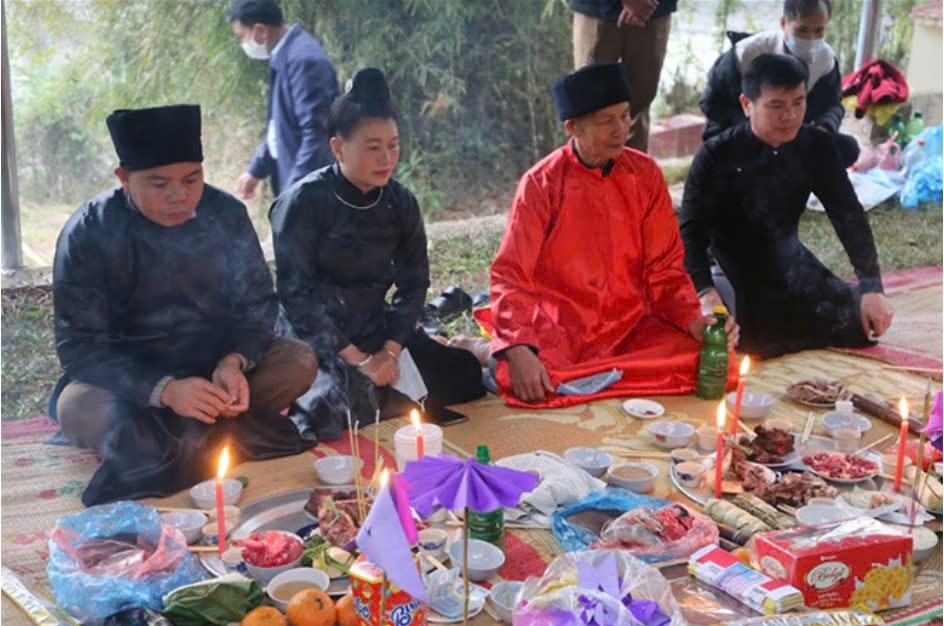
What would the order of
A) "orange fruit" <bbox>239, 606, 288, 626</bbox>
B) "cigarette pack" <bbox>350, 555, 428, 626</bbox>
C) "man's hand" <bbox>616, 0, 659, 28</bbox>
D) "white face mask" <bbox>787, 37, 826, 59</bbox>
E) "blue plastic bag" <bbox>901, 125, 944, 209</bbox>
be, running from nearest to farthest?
"cigarette pack" <bbox>350, 555, 428, 626</bbox>
"orange fruit" <bbox>239, 606, 288, 626</bbox>
"man's hand" <bbox>616, 0, 659, 28</bbox>
"white face mask" <bbox>787, 37, 826, 59</bbox>
"blue plastic bag" <bbox>901, 125, 944, 209</bbox>

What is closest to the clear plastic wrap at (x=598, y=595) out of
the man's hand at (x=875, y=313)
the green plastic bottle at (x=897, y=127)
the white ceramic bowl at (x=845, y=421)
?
the white ceramic bowl at (x=845, y=421)

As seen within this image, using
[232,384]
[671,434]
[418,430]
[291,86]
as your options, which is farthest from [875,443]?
[291,86]

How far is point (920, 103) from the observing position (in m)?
9.09

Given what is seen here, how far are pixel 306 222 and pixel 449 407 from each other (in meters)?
0.90

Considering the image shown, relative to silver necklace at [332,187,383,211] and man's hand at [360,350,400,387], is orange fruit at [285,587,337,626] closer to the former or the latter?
man's hand at [360,350,400,387]

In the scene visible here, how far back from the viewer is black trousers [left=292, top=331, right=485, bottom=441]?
3.85m

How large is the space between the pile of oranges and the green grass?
6.51 ft

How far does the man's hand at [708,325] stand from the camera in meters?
4.26

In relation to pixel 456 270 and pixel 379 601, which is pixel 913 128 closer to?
pixel 456 270

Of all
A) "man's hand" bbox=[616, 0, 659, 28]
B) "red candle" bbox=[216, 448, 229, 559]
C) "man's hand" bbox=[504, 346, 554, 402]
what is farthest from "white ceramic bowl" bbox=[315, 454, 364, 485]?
"man's hand" bbox=[616, 0, 659, 28]

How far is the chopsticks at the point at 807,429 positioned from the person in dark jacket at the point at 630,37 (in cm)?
198

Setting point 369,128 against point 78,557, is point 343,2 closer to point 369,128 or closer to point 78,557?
point 369,128

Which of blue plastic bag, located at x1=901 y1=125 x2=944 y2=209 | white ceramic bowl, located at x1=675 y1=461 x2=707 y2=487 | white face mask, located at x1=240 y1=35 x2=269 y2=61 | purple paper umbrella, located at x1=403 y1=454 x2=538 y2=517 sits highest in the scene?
white face mask, located at x1=240 y1=35 x2=269 y2=61

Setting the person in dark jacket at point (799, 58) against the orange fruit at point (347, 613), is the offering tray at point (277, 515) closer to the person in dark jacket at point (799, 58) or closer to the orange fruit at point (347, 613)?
the orange fruit at point (347, 613)
